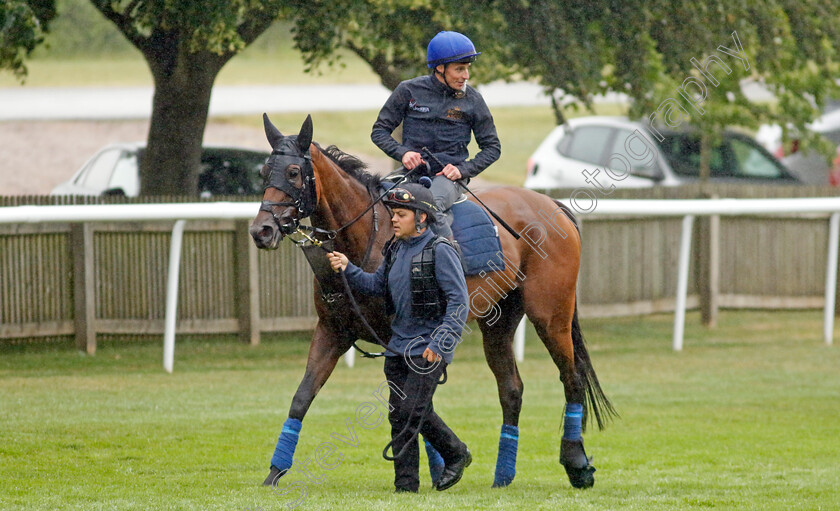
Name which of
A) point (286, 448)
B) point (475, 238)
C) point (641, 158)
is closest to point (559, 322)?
point (475, 238)

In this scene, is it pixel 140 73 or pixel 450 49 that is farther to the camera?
pixel 140 73

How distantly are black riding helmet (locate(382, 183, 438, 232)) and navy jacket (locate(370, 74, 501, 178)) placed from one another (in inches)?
25.2

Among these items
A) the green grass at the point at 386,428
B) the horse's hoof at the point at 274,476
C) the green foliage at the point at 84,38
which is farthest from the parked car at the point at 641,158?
the green foliage at the point at 84,38

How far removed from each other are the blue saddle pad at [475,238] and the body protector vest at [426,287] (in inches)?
24.8

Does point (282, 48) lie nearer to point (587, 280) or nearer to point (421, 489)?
point (587, 280)

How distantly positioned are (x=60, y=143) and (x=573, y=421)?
21.9 metres

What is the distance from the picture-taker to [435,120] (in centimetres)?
677

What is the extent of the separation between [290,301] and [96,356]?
200 centimetres

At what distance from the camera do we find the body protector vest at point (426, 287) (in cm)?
597

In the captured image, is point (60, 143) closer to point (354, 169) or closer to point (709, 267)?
point (709, 267)

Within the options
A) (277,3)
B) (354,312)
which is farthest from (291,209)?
(277,3)

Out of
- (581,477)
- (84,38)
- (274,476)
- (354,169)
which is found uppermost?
(84,38)

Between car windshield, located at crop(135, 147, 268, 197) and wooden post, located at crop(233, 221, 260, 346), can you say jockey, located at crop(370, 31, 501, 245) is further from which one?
car windshield, located at crop(135, 147, 268, 197)

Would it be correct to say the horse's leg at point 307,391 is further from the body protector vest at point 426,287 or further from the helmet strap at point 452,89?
the helmet strap at point 452,89
